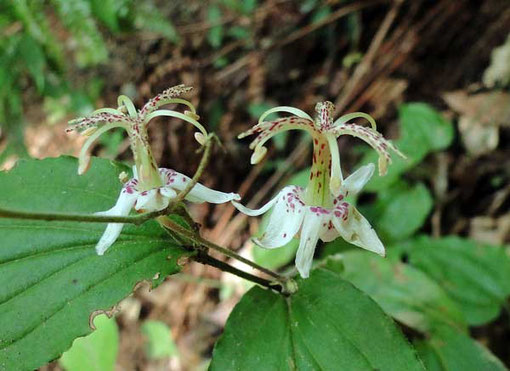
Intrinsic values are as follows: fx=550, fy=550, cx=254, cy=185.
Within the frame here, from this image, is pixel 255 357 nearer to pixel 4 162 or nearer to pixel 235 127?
pixel 235 127

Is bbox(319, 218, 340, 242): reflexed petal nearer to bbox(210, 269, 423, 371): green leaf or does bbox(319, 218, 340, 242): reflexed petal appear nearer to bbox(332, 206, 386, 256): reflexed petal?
bbox(332, 206, 386, 256): reflexed petal

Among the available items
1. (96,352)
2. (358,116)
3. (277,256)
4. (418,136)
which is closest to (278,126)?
(358,116)

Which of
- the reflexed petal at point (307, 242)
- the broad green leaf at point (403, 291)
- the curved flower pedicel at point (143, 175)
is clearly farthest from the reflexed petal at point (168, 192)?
the broad green leaf at point (403, 291)

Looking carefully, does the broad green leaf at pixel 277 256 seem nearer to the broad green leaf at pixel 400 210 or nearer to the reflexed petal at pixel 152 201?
the broad green leaf at pixel 400 210

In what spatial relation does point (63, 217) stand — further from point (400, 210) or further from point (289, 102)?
point (289, 102)

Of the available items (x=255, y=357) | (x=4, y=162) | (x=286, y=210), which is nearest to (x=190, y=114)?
(x=286, y=210)

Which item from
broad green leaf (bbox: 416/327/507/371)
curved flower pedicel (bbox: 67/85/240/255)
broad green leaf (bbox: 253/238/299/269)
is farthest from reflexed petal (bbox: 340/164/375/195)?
broad green leaf (bbox: 253/238/299/269)
